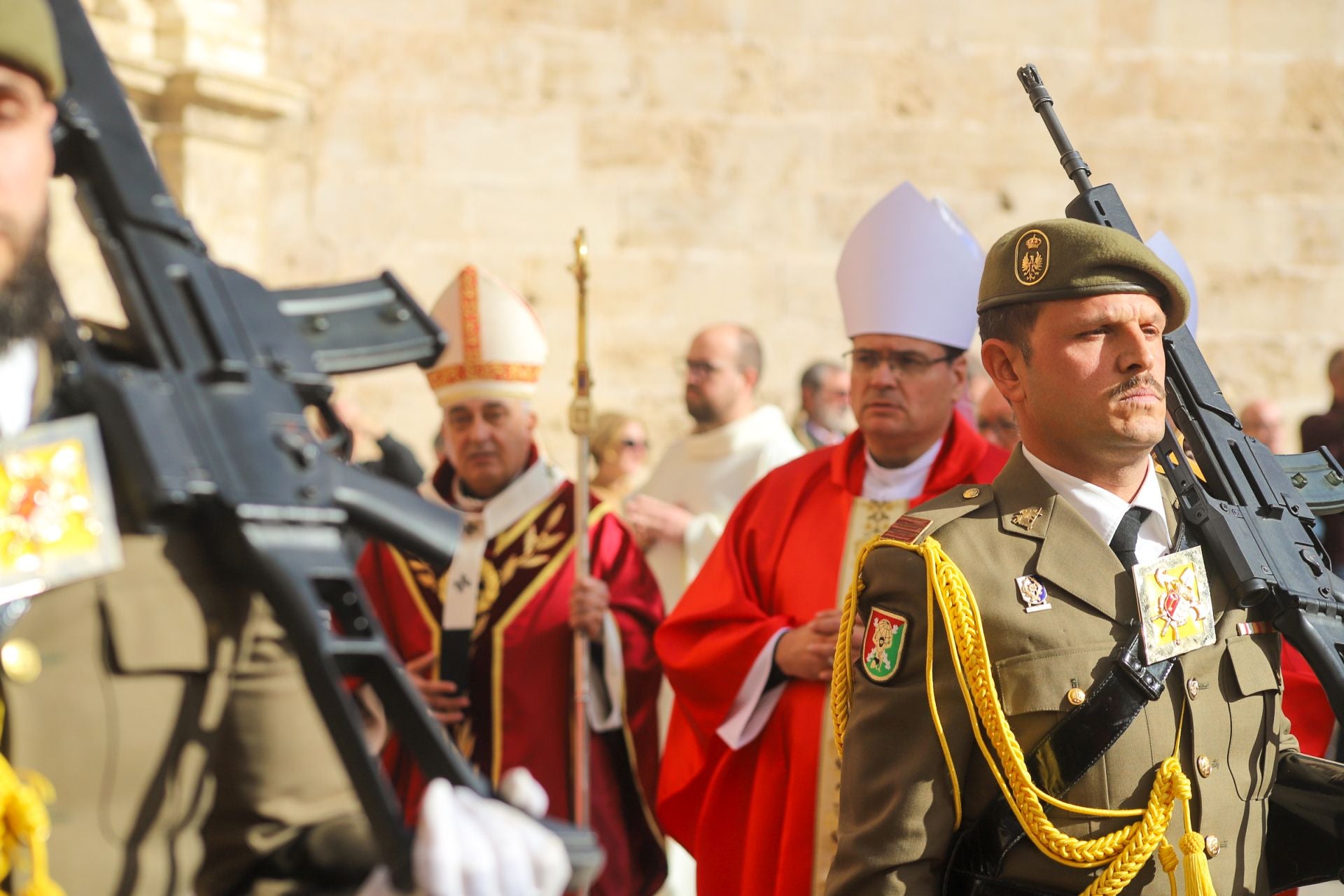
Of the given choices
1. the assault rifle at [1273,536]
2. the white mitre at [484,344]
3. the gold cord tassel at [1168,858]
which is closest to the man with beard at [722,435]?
the white mitre at [484,344]

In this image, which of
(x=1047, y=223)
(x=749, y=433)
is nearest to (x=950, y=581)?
(x=1047, y=223)

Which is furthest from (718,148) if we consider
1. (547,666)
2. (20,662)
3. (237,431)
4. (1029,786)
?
(20,662)

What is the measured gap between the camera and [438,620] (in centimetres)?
523

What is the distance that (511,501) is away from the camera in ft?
17.8

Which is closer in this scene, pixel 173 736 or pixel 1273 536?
pixel 173 736

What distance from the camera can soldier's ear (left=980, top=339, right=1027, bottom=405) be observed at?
3.08 metres

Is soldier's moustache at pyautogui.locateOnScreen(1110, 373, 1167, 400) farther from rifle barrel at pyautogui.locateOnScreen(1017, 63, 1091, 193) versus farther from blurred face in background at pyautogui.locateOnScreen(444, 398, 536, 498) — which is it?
blurred face in background at pyautogui.locateOnScreen(444, 398, 536, 498)

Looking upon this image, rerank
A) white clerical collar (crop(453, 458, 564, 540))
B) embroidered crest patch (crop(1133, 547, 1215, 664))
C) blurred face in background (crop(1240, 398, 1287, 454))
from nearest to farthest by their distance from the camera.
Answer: embroidered crest patch (crop(1133, 547, 1215, 664)) → white clerical collar (crop(453, 458, 564, 540)) → blurred face in background (crop(1240, 398, 1287, 454))

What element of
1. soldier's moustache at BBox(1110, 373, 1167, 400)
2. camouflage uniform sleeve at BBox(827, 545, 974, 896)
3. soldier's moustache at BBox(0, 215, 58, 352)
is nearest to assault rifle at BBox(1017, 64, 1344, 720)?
soldier's moustache at BBox(1110, 373, 1167, 400)

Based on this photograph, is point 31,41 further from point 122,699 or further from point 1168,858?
point 1168,858

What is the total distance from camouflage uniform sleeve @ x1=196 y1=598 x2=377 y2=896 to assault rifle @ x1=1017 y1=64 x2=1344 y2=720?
1.68 meters

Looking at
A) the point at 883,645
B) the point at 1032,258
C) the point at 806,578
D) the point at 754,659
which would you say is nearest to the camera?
the point at 883,645

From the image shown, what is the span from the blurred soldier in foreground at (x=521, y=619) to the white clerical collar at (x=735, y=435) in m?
1.66

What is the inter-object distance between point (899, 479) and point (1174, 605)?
160 centimetres
